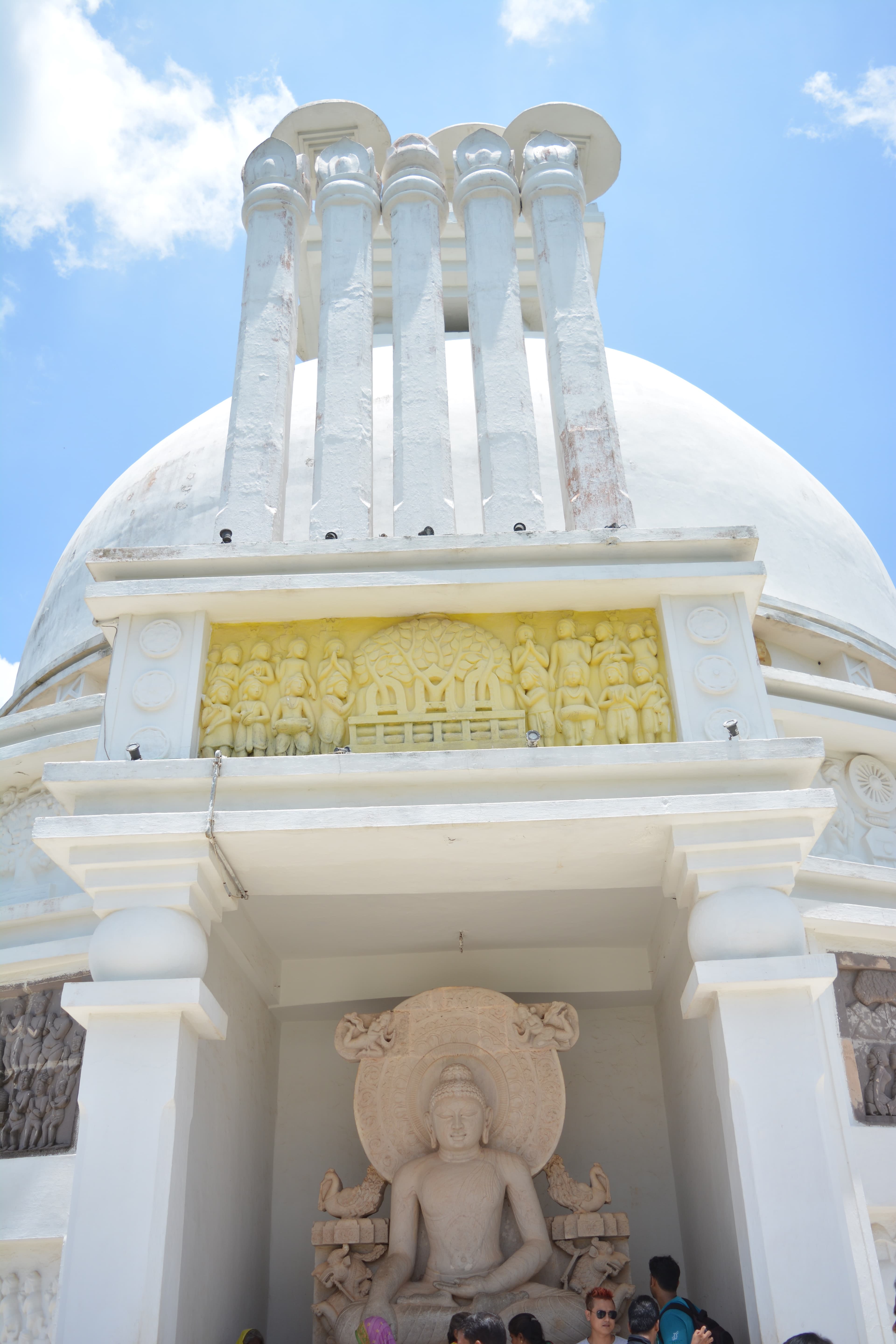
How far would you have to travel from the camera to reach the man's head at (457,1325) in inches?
181

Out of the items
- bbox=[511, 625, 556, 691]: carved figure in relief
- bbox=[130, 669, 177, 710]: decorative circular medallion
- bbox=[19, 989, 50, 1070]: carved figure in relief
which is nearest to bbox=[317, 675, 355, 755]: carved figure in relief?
bbox=[130, 669, 177, 710]: decorative circular medallion

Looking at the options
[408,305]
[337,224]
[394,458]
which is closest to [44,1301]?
[394,458]

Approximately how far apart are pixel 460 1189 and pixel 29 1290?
2.29 metres

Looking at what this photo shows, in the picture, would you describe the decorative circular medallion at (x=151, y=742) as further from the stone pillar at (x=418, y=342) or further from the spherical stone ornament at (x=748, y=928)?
the spherical stone ornament at (x=748, y=928)

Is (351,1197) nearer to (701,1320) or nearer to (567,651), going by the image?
(701,1320)

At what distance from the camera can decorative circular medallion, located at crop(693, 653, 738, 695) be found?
19.1ft

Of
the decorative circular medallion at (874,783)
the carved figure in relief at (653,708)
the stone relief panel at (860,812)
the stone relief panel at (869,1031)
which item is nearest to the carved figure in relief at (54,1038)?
the carved figure in relief at (653,708)

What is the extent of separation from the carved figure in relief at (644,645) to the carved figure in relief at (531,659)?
442mm

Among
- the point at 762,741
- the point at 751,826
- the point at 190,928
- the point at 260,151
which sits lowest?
the point at 190,928

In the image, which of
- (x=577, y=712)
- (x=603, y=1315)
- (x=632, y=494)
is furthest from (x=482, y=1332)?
(x=632, y=494)

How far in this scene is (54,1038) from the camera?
6.64 m

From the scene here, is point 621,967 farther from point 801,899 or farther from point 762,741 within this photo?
point 762,741

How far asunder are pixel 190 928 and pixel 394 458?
11.2ft

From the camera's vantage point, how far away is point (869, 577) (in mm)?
10750
